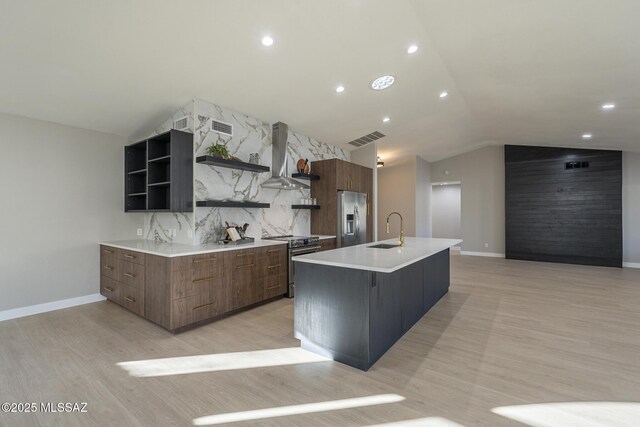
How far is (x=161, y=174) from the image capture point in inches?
165

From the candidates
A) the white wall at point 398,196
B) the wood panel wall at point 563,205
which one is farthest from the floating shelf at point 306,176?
the wood panel wall at point 563,205

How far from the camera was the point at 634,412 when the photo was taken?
1889mm

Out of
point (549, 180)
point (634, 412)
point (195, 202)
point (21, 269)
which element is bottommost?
point (634, 412)

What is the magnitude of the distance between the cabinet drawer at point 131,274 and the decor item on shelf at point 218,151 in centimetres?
164

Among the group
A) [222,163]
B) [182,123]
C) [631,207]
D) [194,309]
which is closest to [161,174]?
[182,123]

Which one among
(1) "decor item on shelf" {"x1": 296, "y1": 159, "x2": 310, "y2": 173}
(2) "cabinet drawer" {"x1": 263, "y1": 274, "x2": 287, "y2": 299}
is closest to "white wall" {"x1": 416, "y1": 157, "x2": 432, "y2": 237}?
(1) "decor item on shelf" {"x1": 296, "y1": 159, "x2": 310, "y2": 173}

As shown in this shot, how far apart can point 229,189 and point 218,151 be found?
624 millimetres

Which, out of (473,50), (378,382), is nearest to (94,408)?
(378,382)

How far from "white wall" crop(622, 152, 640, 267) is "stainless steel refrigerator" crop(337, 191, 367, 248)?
6.32 metres

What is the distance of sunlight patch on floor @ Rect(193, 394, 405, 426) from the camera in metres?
1.82

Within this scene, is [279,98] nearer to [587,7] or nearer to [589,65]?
[587,7]

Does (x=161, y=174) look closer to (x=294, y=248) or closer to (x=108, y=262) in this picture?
(x=108, y=262)

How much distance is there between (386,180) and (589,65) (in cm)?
640

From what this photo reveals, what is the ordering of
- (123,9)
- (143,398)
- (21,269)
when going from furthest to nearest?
(21,269), (123,9), (143,398)
